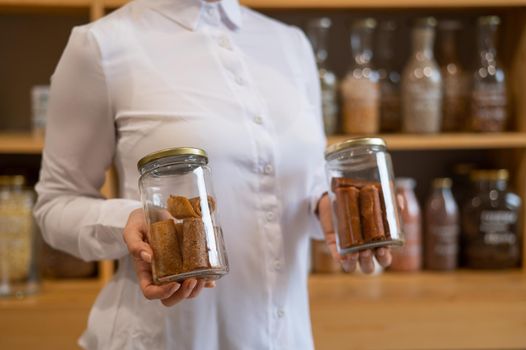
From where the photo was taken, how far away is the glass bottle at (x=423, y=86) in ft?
5.61

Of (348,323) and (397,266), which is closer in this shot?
(348,323)

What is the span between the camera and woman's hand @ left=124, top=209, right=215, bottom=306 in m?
0.74

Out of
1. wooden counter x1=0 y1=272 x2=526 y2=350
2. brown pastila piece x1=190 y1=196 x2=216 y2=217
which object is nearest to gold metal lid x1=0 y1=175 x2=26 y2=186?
wooden counter x1=0 y1=272 x2=526 y2=350

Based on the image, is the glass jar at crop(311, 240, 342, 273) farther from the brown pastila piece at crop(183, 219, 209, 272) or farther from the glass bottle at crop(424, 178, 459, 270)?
the brown pastila piece at crop(183, 219, 209, 272)

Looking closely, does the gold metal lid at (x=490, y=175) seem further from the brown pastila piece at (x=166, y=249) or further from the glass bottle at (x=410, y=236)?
the brown pastila piece at (x=166, y=249)

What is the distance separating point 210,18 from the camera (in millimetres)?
980

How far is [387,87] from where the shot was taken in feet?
5.86

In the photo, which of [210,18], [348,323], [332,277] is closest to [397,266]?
[332,277]

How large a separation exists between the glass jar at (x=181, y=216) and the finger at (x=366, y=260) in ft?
0.61

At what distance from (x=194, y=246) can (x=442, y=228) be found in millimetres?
1145

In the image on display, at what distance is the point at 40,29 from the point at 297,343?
1.25 meters

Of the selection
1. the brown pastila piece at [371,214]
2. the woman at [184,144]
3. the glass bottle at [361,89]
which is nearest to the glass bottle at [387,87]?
the glass bottle at [361,89]

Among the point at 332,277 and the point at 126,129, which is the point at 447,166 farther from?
the point at 126,129

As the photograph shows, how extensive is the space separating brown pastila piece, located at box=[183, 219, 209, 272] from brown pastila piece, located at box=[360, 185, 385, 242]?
22 cm
